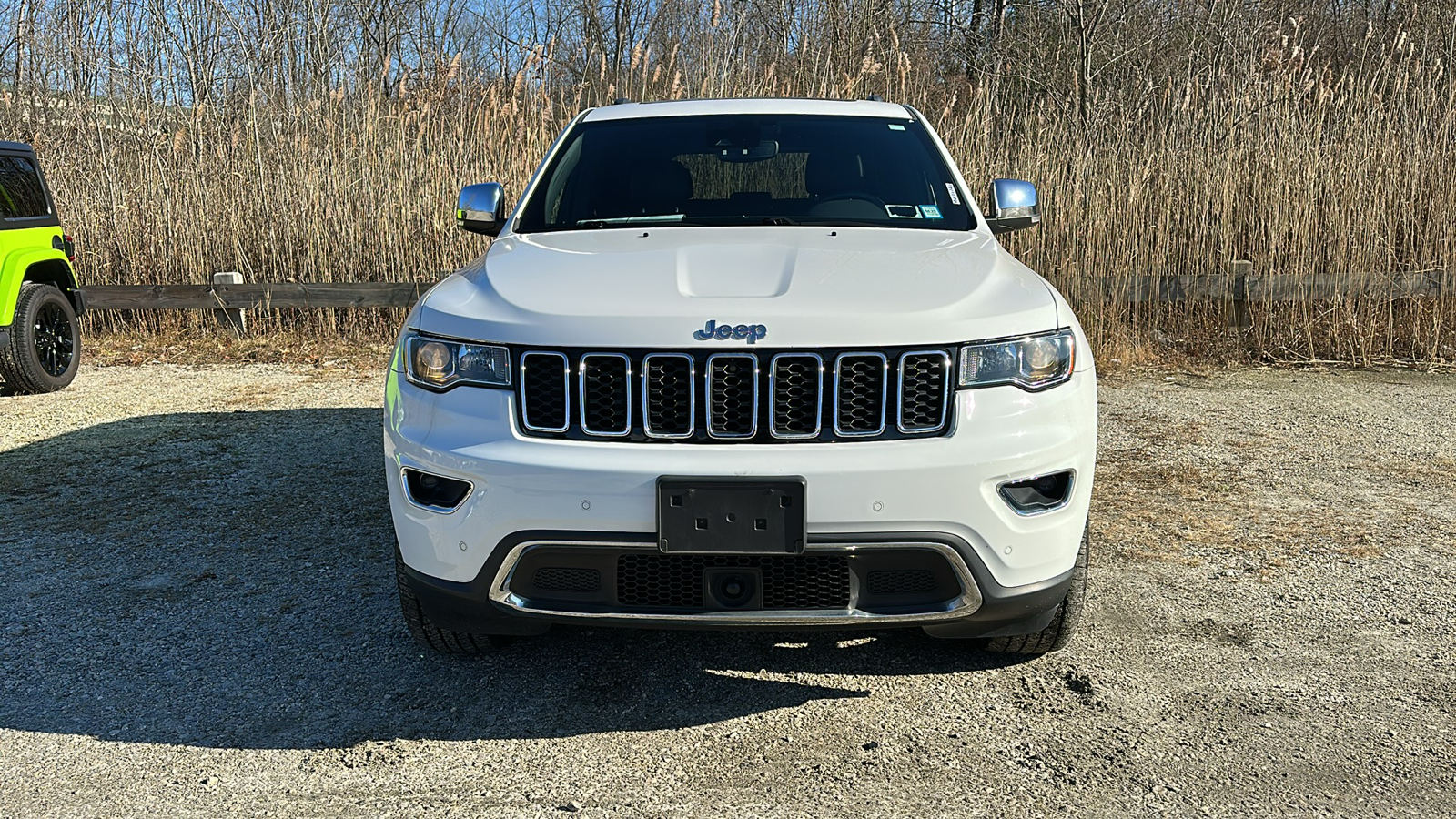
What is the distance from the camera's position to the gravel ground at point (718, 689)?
247 centimetres

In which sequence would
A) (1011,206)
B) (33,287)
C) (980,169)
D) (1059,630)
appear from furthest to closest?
1. (980,169)
2. (33,287)
3. (1011,206)
4. (1059,630)

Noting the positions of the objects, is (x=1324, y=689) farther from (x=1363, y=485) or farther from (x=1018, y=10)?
(x=1018, y=10)

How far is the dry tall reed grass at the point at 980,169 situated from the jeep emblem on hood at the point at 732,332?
653cm

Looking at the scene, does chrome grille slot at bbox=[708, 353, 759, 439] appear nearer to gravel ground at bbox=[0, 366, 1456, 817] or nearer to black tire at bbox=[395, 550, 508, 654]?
gravel ground at bbox=[0, 366, 1456, 817]

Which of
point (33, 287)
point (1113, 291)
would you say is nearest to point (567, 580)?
point (33, 287)

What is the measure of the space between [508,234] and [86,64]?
9.24 m

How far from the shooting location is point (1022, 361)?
2.58 meters

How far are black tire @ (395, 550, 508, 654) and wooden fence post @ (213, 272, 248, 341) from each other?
701 centimetres

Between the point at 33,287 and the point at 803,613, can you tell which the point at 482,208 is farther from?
the point at 33,287

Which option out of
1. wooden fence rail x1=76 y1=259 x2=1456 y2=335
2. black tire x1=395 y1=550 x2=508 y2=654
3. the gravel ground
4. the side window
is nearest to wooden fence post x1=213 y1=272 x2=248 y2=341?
wooden fence rail x1=76 y1=259 x2=1456 y2=335

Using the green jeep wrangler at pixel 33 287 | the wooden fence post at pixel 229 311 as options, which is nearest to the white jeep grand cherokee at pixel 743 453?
the green jeep wrangler at pixel 33 287

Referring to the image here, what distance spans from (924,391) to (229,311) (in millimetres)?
8261

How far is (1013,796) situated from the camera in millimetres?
2428

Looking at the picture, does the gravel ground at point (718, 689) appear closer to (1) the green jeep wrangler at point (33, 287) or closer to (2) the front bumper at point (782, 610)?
(2) the front bumper at point (782, 610)
